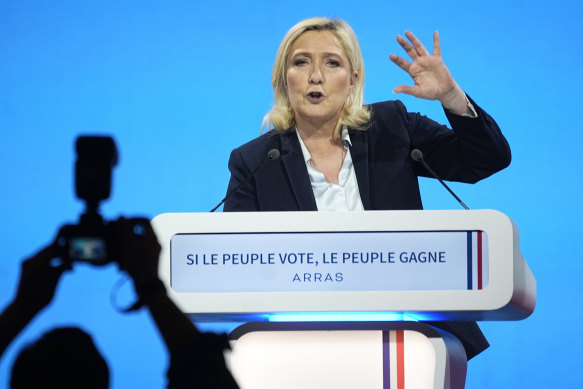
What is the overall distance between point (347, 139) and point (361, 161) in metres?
0.15

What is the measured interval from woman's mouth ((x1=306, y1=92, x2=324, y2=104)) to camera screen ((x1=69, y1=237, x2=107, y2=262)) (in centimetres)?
122

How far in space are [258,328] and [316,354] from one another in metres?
0.10

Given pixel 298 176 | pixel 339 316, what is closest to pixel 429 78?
pixel 298 176

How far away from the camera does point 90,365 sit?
23.7 inches

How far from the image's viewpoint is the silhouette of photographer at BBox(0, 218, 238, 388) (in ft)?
1.97

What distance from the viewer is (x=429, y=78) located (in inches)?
62.9

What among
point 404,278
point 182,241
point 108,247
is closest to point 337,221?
point 404,278

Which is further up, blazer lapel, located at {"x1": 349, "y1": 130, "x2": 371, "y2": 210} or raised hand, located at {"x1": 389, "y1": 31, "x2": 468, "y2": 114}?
raised hand, located at {"x1": 389, "y1": 31, "x2": 468, "y2": 114}

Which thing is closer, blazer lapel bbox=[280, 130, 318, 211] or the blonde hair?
blazer lapel bbox=[280, 130, 318, 211]

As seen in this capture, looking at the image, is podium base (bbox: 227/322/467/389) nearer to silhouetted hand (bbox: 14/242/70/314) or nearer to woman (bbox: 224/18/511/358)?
woman (bbox: 224/18/511/358)

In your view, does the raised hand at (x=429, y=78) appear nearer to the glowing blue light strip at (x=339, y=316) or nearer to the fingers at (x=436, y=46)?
the fingers at (x=436, y=46)

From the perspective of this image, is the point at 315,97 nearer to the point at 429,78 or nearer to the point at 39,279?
the point at 429,78

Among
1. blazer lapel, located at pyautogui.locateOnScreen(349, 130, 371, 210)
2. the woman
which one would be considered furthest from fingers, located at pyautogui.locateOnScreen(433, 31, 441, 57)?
blazer lapel, located at pyautogui.locateOnScreen(349, 130, 371, 210)

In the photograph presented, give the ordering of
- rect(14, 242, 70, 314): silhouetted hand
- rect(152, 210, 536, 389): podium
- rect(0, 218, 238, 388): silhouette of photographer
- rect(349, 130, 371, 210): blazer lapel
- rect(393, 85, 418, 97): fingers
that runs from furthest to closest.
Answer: rect(349, 130, 371, 210): blazer lapel → rect(393, 85, 418, 97): fingers → rect(152, 210, 536, 389): podium → rect(14, 242, 70, 314): silhouetted hand → rect(0, 218, 238, 388): silhouette of photographer
